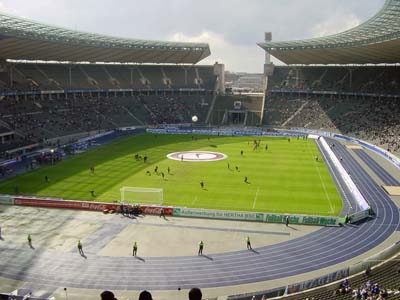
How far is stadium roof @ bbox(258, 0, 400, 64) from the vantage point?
→ 53.9 metres

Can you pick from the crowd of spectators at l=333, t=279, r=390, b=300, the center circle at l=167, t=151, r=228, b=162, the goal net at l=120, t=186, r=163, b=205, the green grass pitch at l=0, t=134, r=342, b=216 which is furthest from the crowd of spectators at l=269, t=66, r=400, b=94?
the crowd of spectators at l=333, t=279, r=390, b=300

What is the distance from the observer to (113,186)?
138 feet

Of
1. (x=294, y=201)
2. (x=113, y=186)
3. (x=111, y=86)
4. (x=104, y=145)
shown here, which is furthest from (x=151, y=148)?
(x=111, y=86)

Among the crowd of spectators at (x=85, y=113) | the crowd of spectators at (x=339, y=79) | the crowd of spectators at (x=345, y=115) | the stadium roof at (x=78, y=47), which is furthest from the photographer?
the crowd of spectators at (x=339, y=79)

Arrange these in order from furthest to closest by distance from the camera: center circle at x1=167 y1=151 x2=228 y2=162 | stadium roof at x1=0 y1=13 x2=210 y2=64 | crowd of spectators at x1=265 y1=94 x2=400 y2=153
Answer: crowd of spectators at x1=265 y1=94 x2=400 y2=153
stadium roof at x1=0 y1=13 x2=210 y2=64
center circle at x1=167 y1=151 x2=228 y2=162

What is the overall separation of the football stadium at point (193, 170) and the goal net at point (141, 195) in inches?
7.9

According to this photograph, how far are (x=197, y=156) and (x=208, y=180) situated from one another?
13.2 metres

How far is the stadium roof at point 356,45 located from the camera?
53.9 meters

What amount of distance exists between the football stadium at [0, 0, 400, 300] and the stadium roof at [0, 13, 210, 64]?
37cm

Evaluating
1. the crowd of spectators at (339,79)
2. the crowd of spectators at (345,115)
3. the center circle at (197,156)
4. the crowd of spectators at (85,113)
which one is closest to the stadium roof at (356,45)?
the crowd of spectators at (339,79)

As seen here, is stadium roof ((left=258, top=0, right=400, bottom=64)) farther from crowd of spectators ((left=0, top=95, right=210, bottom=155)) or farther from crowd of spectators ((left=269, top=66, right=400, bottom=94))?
crowd of spectators ((left=0, top=95, right=210, bottom=155))

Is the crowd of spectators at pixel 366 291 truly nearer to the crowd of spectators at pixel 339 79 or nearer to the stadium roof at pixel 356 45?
the stadium roof at pixel 356 45

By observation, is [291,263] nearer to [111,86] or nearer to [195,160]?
[195,160]

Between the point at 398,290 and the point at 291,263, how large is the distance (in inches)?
279
